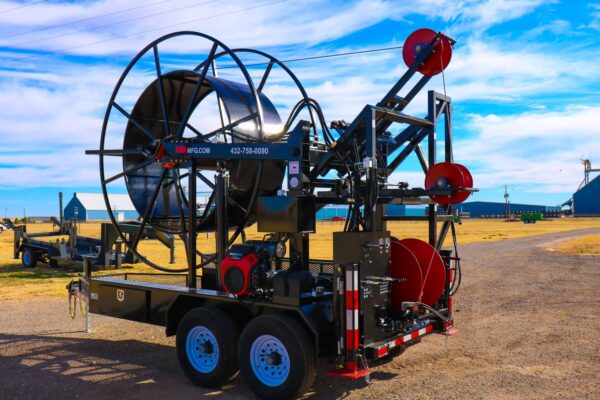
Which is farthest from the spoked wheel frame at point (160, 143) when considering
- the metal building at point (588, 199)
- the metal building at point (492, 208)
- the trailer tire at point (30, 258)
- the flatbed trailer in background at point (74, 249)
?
the metal building at point (492, 208)

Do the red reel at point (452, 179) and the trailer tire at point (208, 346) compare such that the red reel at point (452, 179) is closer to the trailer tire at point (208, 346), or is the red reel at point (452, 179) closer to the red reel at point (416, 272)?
the red reel at point (416, 272)

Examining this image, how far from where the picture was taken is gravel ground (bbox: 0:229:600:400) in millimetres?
6000

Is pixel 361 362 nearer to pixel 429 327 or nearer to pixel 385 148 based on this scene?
pixel 429 327

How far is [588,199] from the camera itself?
4943 inches

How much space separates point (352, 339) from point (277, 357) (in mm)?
768

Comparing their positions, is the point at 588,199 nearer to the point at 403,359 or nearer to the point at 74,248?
the point at 74,248

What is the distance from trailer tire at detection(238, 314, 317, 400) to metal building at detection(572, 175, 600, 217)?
5172 inches

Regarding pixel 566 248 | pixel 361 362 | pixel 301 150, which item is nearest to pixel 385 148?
pixel 301 150

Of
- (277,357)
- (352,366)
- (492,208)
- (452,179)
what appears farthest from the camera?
(492,208)

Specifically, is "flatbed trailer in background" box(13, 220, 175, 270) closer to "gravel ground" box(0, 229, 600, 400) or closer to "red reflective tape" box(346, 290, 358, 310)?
"gravel ground" box(0, 229, 600, 400)

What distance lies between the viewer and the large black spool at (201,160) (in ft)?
24.9

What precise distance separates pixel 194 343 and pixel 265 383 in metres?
1.12

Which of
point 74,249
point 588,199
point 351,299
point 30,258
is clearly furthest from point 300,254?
point 588,199

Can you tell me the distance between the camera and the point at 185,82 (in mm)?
8984
